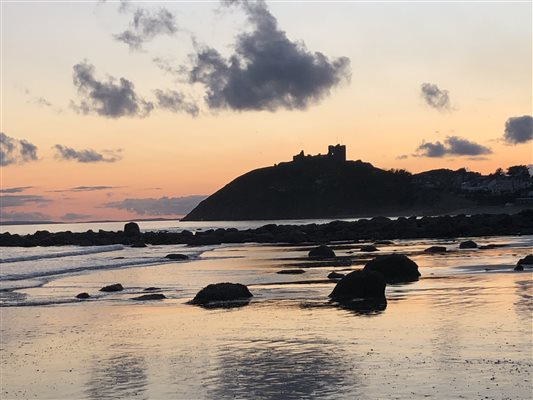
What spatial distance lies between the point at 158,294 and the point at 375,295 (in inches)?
328

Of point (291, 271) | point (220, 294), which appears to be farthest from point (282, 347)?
point (291, 271)

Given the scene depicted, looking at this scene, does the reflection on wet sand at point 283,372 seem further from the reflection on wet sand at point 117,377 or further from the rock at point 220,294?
the rock at point 220,294

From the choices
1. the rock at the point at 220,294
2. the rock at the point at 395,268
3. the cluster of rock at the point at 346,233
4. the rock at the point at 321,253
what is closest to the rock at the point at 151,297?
the rock at the point at 220,294

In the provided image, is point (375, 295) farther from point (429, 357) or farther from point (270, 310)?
point (429, 357)

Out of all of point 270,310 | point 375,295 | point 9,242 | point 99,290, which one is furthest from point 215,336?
point 9,242

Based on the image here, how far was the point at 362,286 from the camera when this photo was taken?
2402 centimetres

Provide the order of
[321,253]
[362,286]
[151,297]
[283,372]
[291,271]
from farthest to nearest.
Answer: [321,253] < [291,271] < [151,297] < [362,286] < [283,372]

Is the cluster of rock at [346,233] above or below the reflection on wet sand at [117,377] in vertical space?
above

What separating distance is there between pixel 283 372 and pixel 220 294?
11.7m

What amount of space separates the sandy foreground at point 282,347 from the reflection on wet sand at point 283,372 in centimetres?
2

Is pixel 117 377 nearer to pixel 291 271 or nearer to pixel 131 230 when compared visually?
pixel 291 271

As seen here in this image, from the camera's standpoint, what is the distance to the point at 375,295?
23.9 meters

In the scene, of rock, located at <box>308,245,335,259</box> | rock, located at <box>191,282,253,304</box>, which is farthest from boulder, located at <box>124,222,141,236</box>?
rock, located at <box>191,282,253,304</box>

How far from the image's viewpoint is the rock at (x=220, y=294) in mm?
25047
